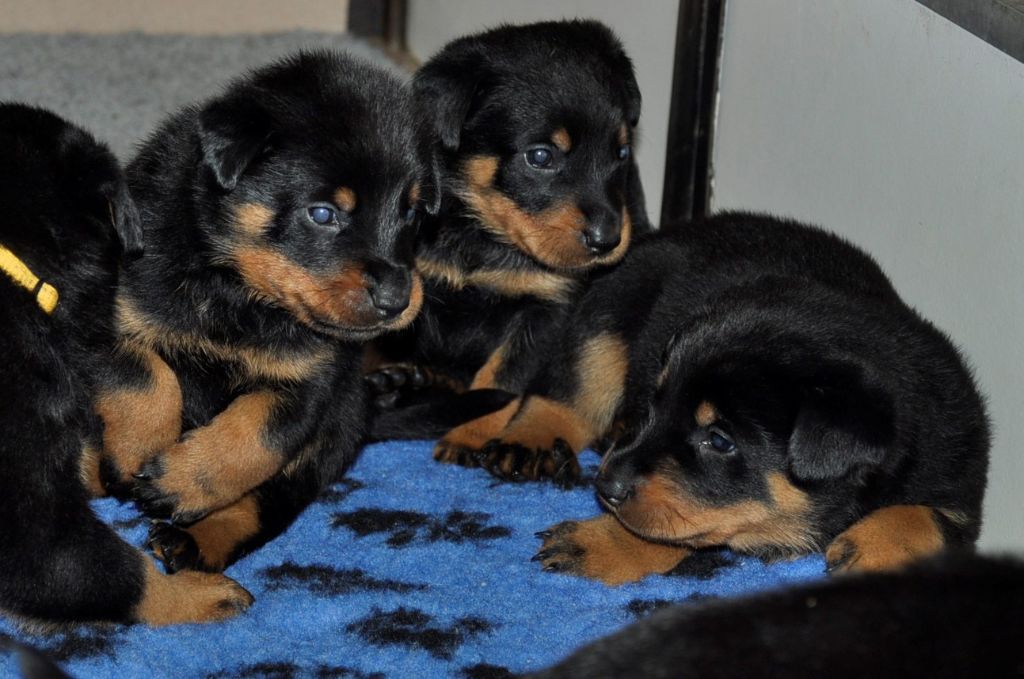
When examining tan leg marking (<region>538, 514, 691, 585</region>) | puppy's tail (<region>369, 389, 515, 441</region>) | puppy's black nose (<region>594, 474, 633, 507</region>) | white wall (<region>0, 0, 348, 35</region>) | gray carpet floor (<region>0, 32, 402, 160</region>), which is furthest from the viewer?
white wall (<region>0, 0, 348, 35</region>)

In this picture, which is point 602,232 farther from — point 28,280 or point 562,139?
point 28,280

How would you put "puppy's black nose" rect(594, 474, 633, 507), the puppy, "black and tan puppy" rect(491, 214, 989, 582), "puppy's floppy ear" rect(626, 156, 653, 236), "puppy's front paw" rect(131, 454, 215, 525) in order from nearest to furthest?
1. the puppy
2. "black and tan puppy" rect(491, 214, 989, 582)
3. "puppy's black nose" rect(594, 474, 633, 507)
4. "puppy's front paw" rect(131, 454, 215, 525)
5. "puppy's floppy ear" rect(626, 156, 653, 236)

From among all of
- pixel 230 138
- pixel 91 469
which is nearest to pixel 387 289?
pixel 230 138

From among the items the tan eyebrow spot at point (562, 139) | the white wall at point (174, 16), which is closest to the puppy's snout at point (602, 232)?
the tan eyebrow spot at point (562, 139)

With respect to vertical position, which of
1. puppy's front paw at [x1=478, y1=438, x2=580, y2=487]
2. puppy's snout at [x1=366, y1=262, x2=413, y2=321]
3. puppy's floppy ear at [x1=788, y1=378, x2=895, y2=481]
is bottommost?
puppy's front paw at [x1=478, y1=438, x2=580, y2=487]

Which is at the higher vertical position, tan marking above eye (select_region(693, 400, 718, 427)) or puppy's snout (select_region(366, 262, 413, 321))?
puppy's snout (select_region(366, 262, 413, 321))

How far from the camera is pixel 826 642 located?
1.64 meters

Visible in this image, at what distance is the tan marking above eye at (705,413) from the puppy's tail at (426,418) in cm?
103

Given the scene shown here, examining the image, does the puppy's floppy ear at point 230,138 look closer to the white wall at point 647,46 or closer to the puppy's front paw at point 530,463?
the puppy's front paw at point 530,463

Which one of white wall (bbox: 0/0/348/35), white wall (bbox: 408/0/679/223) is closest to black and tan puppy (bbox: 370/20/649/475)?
white wall (bbox: 408/0/679/223)

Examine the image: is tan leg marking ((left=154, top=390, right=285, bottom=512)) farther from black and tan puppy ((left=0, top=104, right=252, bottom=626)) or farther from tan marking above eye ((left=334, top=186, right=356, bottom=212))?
Result: tan marking above eye ((left=334, top=186, right=356, bottom=212))

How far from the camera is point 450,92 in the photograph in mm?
3793

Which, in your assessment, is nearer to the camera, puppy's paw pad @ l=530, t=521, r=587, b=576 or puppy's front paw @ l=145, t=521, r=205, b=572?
puppy's front paw @ l=145, t=521, r=205, b=572

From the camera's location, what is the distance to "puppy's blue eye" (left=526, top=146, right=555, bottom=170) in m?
3.81
